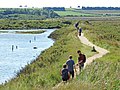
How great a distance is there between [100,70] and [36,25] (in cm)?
13128

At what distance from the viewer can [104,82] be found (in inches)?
659

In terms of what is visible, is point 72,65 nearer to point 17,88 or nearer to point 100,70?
point 100,70

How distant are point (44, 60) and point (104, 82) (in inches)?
929

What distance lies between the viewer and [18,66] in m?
44.7

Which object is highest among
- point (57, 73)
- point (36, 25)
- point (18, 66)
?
point (57, 73)

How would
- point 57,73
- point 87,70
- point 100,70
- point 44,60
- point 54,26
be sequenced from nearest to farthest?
point 100,70 → point 87,70 → point 57,73 → point 44,60 → point 54,26

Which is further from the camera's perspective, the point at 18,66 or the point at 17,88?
the point at 18,66

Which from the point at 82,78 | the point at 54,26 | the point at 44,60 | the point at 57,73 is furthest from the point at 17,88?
the point at 54,26

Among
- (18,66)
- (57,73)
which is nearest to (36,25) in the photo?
(18,66)

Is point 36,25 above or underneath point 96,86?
underneath

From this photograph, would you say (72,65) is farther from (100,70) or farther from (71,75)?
(100,70)

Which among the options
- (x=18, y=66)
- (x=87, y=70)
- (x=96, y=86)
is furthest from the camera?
(x=18, y=66)

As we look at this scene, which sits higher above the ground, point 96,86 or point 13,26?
point 96,86

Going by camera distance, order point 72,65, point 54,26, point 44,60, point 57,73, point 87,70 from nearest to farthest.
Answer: point 87,70
point 72,65
point 57,73
point 44,60
point 54,26
